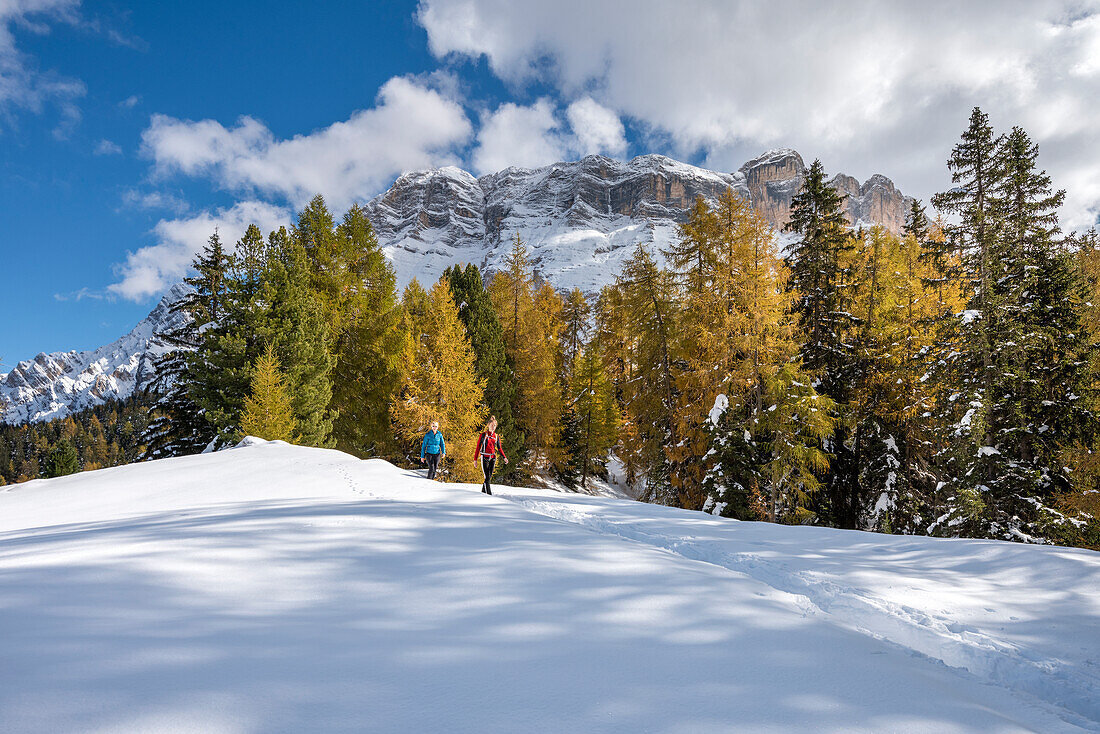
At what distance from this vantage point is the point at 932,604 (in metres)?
4.59

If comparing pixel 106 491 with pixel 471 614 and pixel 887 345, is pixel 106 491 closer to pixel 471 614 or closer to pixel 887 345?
pixel 471 614

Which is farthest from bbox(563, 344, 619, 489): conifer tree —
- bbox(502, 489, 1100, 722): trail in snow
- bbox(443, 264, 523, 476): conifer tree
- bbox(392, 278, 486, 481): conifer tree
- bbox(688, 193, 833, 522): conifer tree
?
bbox(502, 489, 1100, 722): trail in snow

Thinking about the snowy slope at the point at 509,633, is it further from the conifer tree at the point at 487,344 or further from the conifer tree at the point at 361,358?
the conifer tree at the point at 487,344

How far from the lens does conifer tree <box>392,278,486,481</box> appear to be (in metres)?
19.7

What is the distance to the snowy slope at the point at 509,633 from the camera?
7.15 feet

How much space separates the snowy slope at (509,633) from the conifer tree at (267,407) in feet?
40.9

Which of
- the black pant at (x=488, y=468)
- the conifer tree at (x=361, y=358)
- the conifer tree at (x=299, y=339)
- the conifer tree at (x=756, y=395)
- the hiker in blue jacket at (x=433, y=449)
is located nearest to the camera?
the black pant at (x=488, y=468)

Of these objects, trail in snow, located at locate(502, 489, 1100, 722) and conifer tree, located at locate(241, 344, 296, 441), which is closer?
trail in snow, located at locate(502, 489, 1100, 722)

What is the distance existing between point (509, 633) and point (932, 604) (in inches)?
167

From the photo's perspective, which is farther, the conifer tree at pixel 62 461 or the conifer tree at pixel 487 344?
the conifer tree at pixel 62 461

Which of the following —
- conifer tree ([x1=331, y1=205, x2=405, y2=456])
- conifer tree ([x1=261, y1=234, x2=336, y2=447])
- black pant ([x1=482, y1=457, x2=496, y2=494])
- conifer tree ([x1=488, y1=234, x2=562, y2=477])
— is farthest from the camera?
conifer tree ([x1=488, y1=234, x2=562, y2=477])

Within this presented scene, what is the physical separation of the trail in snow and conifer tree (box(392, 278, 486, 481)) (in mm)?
13000

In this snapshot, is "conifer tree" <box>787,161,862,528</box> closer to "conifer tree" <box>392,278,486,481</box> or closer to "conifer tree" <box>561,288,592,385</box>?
"conifer tree" <box>392,278,486,481</box>

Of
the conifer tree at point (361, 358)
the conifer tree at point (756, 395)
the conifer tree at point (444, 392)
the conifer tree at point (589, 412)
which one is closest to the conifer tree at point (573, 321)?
the conifer tree at point (589, 412)
